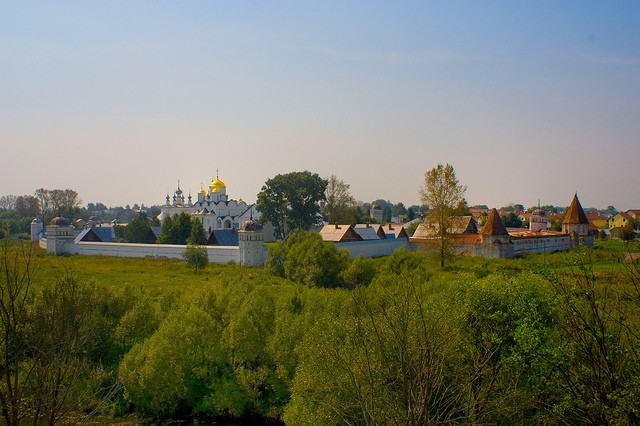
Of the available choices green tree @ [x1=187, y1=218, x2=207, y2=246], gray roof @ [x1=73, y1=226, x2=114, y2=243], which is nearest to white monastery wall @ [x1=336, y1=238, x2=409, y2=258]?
green tree @ [x1=187, y1=218, x2=207, y2=246]

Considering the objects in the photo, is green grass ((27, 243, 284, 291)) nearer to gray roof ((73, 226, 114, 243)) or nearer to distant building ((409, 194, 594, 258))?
gray roof ((73, 226, 114, 243))

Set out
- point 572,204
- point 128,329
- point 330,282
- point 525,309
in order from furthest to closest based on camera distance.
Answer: point 572,204 → point 330,282 → point 128,329 → point 525,309

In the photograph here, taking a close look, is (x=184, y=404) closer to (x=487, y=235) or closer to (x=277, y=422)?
(x=277, y=422)

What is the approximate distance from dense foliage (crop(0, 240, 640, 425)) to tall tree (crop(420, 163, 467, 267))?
659 centimetres

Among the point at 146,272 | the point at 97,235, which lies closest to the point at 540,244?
the point at 146,272

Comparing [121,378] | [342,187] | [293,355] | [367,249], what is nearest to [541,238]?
[367,249]

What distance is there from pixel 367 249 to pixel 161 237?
15328mm

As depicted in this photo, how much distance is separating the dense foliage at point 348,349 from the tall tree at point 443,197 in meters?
6.59

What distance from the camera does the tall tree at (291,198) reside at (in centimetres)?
5006

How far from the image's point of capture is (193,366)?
664 inches

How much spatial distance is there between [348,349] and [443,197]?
2045 cm

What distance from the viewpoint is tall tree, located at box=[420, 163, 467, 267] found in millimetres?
31656

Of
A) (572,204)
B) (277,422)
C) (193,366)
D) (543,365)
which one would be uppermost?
(572,204)

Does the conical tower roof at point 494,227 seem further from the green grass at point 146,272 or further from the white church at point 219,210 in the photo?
the white church at point 219,210
